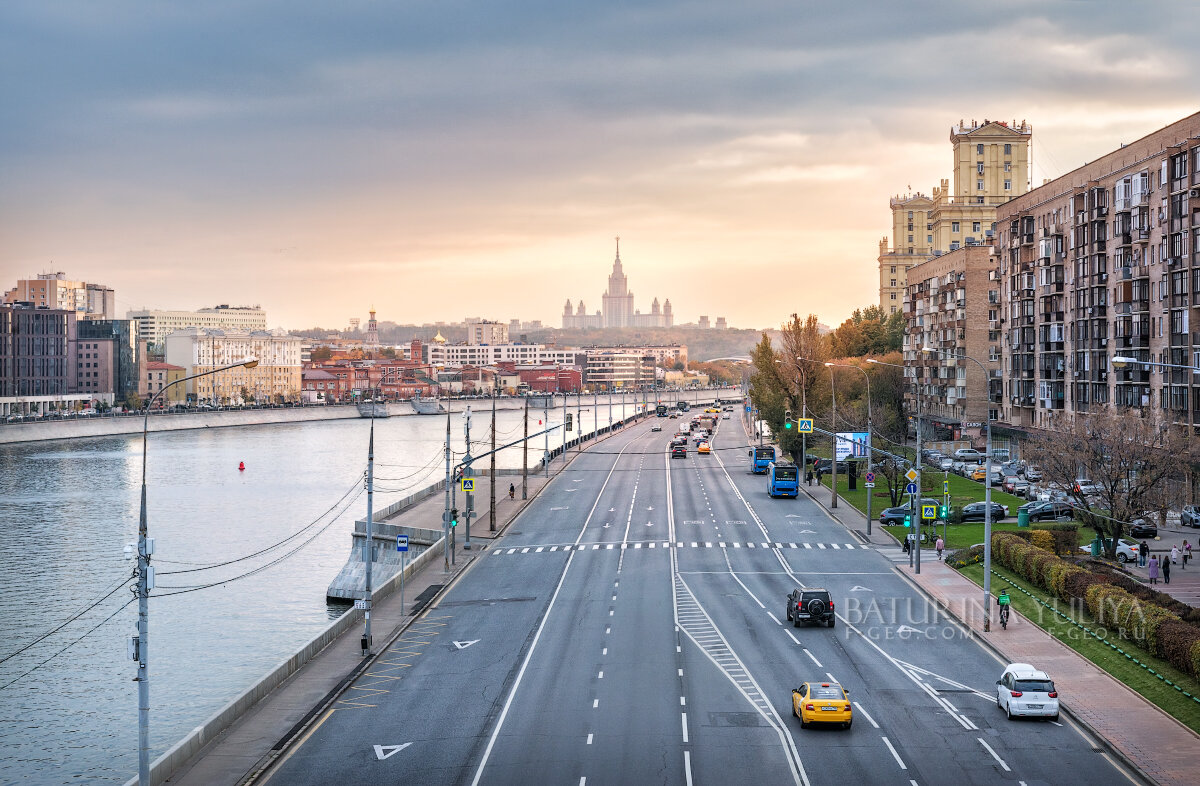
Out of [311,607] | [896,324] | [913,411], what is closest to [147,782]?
[311,607]

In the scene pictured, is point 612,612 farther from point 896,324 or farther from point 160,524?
point 896,324

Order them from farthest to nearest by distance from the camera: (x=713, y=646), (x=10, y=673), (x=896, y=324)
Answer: (x=896, y=324) < (x=10, y=673) < (x=713, y=646)

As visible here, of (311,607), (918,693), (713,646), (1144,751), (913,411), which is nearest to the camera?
(1144,751)

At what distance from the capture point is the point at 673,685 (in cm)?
3522

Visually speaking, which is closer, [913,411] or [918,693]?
[918,693]

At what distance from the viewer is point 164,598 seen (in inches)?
2584

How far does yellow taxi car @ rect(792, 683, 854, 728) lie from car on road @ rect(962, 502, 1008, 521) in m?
41.3

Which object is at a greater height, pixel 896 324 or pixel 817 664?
pixel 896 324

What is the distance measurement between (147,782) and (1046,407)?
84.8 m

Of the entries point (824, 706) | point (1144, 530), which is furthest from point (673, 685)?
point (1144, 530)

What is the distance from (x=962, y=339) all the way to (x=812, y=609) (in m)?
87.2

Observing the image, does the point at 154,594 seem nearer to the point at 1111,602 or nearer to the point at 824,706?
the point at 824,706

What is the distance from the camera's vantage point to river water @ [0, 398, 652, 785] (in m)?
43.3

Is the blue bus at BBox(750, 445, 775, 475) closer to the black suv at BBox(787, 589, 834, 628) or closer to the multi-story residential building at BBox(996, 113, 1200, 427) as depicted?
the multi-story residential building at BBox(996, 113, 1200, 427)
